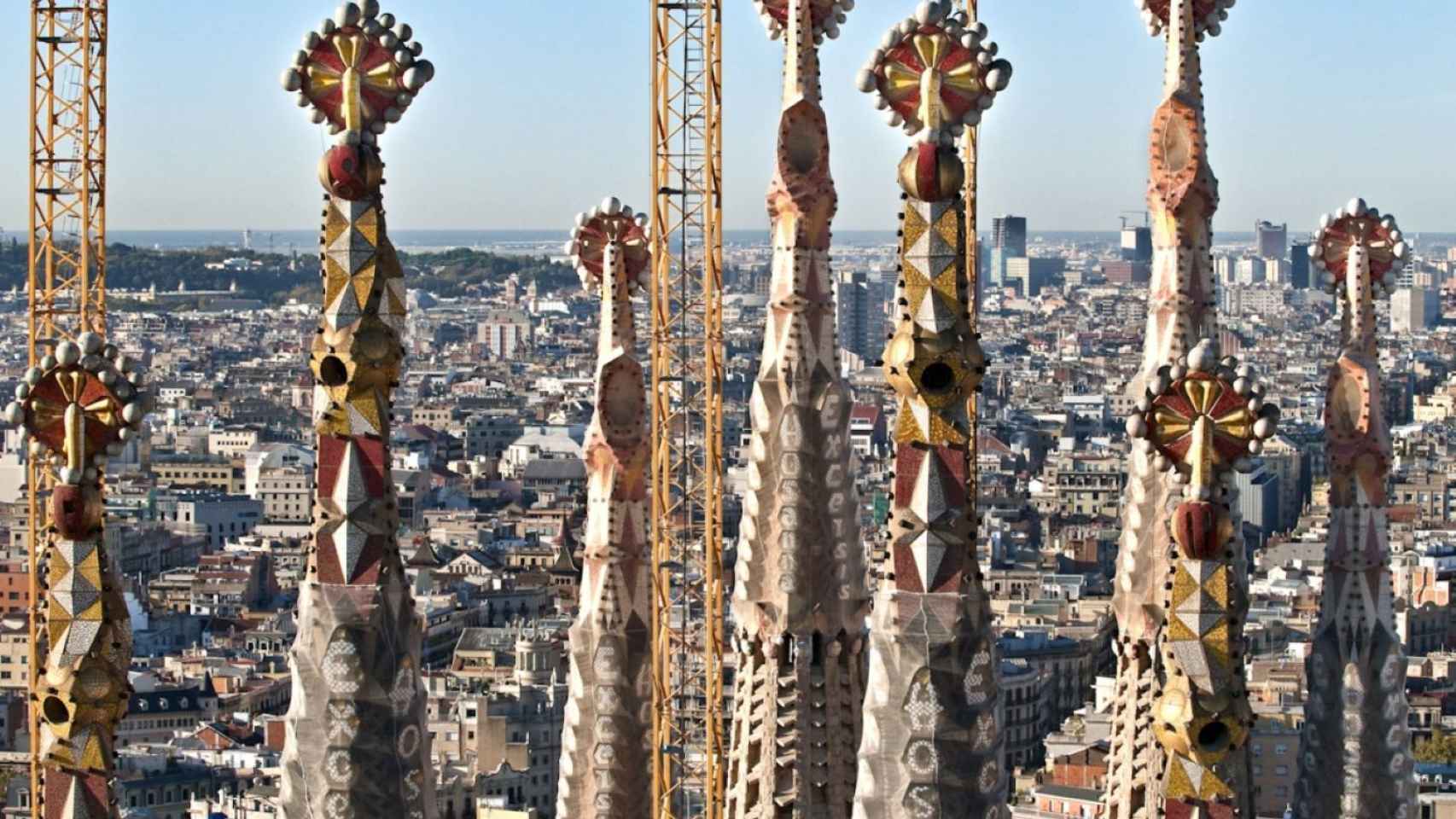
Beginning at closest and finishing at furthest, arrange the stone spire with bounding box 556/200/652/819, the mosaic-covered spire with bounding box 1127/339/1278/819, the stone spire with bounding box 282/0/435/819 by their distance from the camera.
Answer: the mosaic-covered spire with bounding box 1127/339/1278/819
the stone spire with bounding box 282/0/435/819
the stone spire with bounding box 556/200/652/819

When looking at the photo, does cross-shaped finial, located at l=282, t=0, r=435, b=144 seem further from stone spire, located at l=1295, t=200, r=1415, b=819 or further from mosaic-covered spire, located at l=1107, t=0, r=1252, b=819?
stone spire, located at l=1295, t=200, r=1415, b=819

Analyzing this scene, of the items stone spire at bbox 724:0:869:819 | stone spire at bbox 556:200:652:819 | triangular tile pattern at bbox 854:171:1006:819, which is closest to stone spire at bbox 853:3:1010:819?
triangular tile pattern at bbox 854:171:1006:819

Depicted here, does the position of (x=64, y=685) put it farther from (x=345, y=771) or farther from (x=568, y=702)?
(x=568, y=702)

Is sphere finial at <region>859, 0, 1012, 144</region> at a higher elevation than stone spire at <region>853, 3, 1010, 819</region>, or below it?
higher

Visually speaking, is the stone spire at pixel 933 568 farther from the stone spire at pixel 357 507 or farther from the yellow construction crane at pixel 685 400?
the yellow construction crane at pixel 685 400

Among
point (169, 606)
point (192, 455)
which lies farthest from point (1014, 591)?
point (192, 455)

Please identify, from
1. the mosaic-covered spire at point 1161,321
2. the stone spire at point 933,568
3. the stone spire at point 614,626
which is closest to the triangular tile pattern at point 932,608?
the stone spire at point 933,568

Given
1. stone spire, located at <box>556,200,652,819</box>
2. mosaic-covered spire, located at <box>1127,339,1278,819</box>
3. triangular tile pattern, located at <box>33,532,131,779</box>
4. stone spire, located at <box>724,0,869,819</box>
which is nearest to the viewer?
mosaic-covered spire, located at <box>1127,339,1278,819</box>
